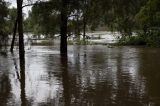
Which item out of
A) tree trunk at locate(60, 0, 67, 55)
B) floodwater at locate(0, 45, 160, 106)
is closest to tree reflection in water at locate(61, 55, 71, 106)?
floodwater at locate(0, 45, 160, 106)

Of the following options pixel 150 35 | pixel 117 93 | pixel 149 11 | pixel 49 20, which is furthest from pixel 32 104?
pixel 49 20

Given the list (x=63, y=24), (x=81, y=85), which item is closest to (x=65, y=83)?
(x=81, y=85)

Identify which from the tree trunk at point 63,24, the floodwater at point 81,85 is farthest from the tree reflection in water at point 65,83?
the tree trunk at point 63,24

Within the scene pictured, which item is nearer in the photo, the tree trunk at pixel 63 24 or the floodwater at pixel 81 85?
the floodwater at pixel 81 85

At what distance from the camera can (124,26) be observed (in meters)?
48.5

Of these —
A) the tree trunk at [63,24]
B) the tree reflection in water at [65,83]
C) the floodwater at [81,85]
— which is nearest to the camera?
the floodwater at [81,85]

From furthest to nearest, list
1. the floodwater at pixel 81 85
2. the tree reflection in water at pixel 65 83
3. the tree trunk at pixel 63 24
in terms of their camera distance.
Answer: the tree trunk at pixel 63 24, the tree reflection in water at pixel 65 83, the floodwater at pixel 81 85

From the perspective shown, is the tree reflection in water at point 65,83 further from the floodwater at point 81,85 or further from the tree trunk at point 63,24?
the tree trunk at point 63,24

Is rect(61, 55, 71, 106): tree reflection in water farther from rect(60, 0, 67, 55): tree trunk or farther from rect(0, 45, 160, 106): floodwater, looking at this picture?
rect(60, 0, 67, 55): tree trunk

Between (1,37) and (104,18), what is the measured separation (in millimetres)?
22010

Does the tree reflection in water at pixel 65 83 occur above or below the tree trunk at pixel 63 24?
below

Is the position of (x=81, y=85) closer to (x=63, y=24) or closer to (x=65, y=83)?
(x=65, y=83)

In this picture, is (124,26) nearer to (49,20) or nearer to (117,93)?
(49,20)

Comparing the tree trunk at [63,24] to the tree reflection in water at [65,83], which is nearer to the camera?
the tree reflection in water at [65,83]
